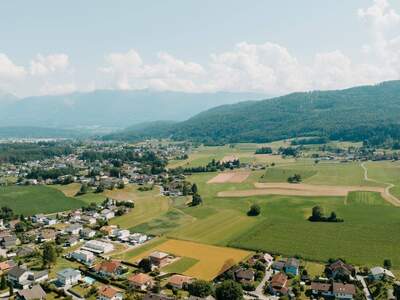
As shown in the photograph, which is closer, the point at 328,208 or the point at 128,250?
the point at 128,250

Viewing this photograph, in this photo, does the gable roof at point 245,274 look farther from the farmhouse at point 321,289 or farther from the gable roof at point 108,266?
the gable roof at point 108,266

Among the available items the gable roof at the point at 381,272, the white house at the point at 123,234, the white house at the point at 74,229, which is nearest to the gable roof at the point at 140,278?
the white house at the point at 123,234

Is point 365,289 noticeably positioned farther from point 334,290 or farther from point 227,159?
point 227,159

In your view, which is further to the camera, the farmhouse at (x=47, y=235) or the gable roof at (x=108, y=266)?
the farmhouse at (x=47, y=235)

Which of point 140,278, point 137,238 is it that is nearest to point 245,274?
point 140,278

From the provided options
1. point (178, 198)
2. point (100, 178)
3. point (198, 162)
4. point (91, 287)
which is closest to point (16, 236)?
point (91, 287)

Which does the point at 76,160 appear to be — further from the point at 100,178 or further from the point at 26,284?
the point at 26,284

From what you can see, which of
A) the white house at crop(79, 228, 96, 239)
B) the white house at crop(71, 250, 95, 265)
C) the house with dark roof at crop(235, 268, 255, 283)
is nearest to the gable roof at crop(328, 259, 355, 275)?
the house with dark roof at crop(235, 268, 255, 283)
